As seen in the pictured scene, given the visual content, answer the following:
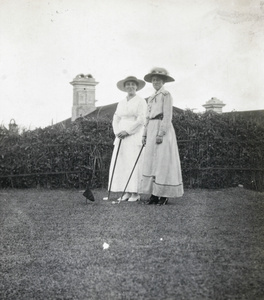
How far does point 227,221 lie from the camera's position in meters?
4.63

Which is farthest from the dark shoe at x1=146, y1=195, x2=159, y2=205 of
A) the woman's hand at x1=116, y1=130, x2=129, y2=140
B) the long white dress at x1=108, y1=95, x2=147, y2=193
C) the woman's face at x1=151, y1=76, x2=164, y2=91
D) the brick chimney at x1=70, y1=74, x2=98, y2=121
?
the brick chimney at x1=70, y1=74, x2=98, y2=121

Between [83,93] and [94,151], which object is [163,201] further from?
[83,93]

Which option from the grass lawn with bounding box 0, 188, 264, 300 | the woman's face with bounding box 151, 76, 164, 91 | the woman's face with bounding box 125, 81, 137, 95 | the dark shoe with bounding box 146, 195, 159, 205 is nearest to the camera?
the grass lawn with bounding box 0, 188, 264, 300

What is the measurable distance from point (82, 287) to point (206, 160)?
6185mm

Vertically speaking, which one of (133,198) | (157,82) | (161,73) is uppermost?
(161,73)

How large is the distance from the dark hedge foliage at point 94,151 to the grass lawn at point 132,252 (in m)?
2.71

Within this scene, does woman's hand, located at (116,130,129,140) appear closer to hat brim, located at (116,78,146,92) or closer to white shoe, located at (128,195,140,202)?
hat brim, located at (116,78,146,92)

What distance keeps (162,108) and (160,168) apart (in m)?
0.92

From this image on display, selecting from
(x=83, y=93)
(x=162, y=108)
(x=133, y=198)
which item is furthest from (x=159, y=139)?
(x=83, y=93)

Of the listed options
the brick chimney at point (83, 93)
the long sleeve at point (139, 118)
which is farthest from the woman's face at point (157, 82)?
the brick chimney at point (83, 93)

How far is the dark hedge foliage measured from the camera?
8.48 metres

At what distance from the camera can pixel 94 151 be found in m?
8.50

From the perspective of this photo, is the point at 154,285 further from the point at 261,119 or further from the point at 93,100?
the point at 93,100

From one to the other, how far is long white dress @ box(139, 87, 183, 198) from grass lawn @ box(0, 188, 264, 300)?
0.36 metres
